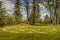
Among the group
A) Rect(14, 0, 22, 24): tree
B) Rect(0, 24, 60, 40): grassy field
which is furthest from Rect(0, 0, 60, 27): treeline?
Rect(0, 24, 60, 40): grassy field

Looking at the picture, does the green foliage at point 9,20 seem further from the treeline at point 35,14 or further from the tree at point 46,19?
the tree at point 46,19

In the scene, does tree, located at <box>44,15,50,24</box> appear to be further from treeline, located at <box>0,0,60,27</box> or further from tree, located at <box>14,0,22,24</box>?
tree, located at <box>14,0,22,24</box>

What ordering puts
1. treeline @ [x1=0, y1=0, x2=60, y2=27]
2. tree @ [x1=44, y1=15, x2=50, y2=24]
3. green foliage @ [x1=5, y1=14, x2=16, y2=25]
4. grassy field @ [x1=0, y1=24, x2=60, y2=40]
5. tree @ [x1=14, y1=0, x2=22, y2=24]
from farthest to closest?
tree @ [x1=44, y1=15, x2=50, y2=24] → tree @ [x1=14, y1=0, x2=22, y2=24] → treeline @ [x1=0, y1=0, x2=60, y2=27] → green foliage @ [x1=5, y1=14, x2=16, y2=25] → grassy field @ [x1=0, y1=24, x2=60, y2=40]

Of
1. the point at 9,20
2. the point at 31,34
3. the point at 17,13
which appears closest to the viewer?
the point at 31,34

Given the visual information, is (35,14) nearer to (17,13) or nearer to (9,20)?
(17,13)

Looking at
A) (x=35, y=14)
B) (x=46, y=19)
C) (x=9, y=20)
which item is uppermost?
(x=35, y=14)

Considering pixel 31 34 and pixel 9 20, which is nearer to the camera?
pixel 31 34

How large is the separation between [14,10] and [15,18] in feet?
8.99

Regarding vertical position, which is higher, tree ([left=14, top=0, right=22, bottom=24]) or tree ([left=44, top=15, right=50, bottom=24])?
tree ([left=14, top=0, right=22, bottom=24])

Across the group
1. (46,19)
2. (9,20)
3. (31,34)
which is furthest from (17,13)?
(31,34)

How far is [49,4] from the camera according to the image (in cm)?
4378

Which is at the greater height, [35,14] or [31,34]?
[35,14]

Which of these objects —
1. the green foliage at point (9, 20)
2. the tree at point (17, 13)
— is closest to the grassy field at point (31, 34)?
the green foliage at point (9, 20)

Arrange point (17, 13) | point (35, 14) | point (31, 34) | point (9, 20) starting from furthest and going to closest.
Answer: point (17, 13)
point (35, 14)
point (9, 20)
point (31, 34)
